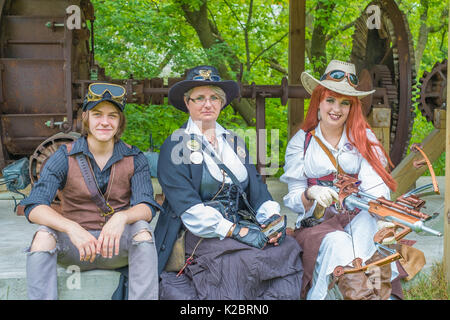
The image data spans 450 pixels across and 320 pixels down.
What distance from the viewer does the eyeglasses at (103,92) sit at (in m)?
2.74

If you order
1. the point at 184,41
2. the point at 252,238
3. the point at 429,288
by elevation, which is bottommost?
the point at 429,288

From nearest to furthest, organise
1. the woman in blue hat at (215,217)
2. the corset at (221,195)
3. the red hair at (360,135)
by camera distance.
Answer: the woman in blue hat at (215,217), the corset at (221,195), the red hair at (360,135)

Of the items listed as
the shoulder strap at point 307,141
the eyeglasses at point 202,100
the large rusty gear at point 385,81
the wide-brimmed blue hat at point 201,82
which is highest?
the large rusty gear at point 385,81

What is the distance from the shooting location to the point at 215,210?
8.99 feet

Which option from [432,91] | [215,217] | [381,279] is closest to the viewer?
[381,279]

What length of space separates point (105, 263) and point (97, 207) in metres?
0.29

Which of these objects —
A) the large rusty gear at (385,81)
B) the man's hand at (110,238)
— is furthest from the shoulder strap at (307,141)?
the large rusty gear at (385,81)

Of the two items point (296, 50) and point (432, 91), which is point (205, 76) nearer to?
point (432, 91)

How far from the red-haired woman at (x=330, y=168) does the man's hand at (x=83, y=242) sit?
1.09m

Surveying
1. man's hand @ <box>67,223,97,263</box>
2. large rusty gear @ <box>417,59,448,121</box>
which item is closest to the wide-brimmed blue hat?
man's hand @ <box>67,223,97,263</box>

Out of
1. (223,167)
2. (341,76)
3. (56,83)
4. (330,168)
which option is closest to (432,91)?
(341,76)

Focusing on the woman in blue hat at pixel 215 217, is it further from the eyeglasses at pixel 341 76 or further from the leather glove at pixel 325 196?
the eyeglasses at pixel 341 76

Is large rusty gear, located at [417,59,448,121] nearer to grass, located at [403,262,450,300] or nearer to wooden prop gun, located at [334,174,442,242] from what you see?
grass, located at [403,262,450,300]
